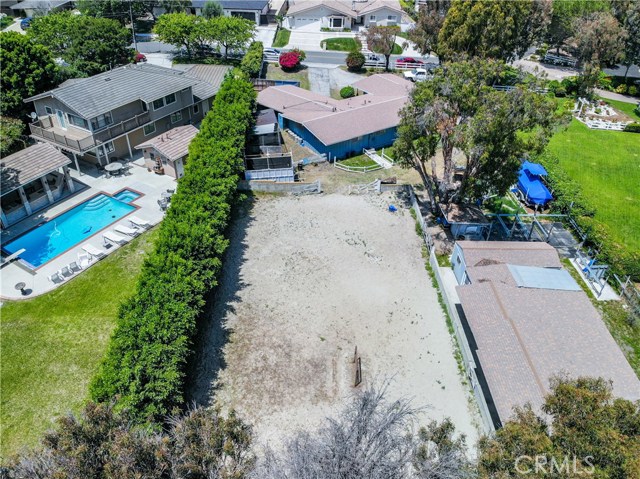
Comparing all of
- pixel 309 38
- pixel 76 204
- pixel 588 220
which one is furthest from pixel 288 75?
pixel 588 220

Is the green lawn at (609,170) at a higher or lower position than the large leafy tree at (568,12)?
lower

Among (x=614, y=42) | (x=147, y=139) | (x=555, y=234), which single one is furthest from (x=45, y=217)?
(x=614, y=42)

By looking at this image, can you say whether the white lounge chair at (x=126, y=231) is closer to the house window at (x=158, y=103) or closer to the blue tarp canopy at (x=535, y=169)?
the house window at (x=158, y=103)

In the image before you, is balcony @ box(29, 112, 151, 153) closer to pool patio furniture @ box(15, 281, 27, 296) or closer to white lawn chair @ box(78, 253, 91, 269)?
white lawn chair @ box(78, 253, 91, 269)

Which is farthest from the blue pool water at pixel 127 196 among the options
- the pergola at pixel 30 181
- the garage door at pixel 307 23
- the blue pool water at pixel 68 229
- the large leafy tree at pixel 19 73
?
the garage door at pixel 307 23

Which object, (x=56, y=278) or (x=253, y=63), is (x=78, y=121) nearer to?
(x=56, y=278)
